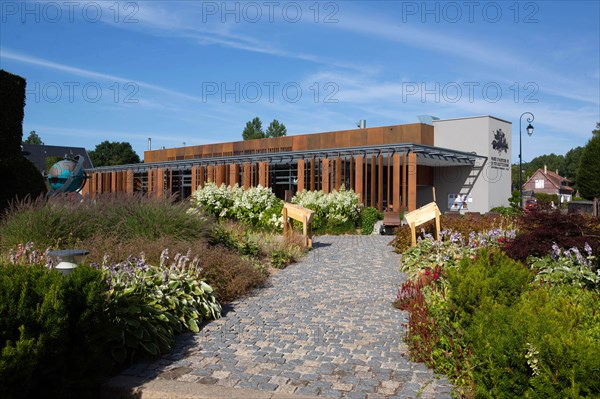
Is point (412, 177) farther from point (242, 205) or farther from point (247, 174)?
point (242, 205)

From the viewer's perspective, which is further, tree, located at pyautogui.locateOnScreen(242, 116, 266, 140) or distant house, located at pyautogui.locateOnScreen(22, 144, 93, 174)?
tree, located at pyautogui.locateOnScreen(242, 116, 266, 140)

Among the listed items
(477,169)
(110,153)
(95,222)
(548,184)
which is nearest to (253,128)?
(110,153)

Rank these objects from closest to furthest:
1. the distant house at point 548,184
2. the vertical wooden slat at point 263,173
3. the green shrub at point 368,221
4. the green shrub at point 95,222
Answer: the green shrub at point 95,222
the green shrub at point 368,221
the vertical wooden slat at point 263,173
the distant house at point 548,184

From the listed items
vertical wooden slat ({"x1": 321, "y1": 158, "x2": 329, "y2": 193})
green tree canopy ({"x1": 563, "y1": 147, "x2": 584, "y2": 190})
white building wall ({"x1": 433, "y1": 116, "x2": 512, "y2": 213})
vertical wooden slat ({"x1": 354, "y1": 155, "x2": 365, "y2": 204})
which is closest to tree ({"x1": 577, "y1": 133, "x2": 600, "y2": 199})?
white building wall ({"x1": 433, "y1": 116, "x2": 512, "y2": 213})

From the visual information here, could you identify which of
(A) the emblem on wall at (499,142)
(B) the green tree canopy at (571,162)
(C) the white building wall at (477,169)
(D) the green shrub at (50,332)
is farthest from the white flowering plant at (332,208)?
(B) the green tree canopy at (571,162)

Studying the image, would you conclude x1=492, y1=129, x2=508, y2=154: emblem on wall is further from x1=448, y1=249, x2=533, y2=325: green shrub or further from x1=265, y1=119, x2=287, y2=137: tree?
x1=265, y1=119, x2=287, y2=137: tree

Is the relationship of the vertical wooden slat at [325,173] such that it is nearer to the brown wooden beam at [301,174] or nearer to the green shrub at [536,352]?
the brown wooden beam at [301,174]

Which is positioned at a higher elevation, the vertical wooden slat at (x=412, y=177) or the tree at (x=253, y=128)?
the tree at (x=253, y=128)

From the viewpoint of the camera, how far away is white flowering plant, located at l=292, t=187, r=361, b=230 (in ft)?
56.7

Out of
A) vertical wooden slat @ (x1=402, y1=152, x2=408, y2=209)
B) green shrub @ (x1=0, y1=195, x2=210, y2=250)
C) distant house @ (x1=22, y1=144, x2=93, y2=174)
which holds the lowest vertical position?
green shrub @ (x1=0, y1=195, x2=210, y2=250)

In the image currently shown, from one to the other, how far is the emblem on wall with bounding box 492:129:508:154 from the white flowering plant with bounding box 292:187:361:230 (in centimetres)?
1928

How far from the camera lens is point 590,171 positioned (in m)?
35.8

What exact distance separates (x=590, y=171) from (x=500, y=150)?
7698mm

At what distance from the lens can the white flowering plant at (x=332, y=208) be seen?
681 inches
